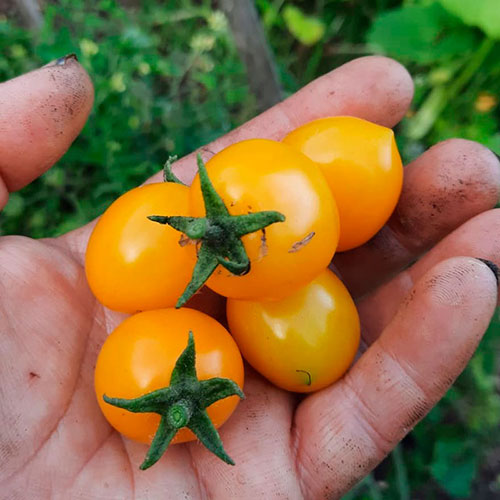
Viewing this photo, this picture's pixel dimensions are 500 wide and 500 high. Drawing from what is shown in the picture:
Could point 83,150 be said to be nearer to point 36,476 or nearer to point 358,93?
point 358,93

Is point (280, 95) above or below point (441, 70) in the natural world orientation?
above

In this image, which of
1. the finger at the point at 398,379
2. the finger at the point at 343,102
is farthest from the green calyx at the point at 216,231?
the finger at the point at 343,102

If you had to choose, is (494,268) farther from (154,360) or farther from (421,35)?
(421,35)

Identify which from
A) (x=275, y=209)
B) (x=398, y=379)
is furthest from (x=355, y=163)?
(x=398, y=379)

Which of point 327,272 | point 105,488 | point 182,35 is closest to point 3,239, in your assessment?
point 105,488

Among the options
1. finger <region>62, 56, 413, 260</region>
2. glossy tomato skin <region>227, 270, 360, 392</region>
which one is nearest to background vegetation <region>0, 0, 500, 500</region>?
finger <region>62, 56, 413, 260</region>
